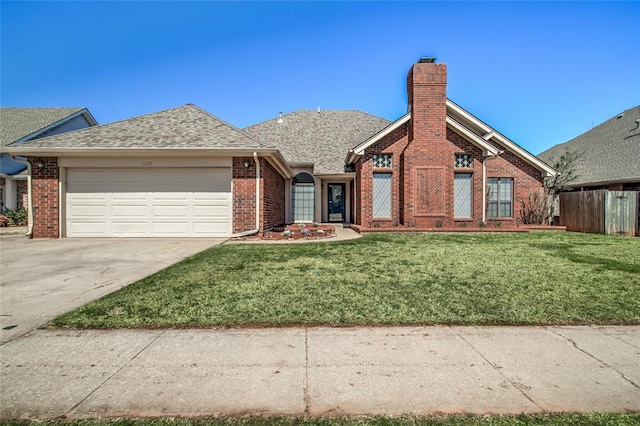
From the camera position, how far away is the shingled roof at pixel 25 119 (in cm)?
2005

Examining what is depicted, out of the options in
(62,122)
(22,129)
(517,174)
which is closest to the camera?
(517,174)

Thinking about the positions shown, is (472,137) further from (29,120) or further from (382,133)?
(29,120)

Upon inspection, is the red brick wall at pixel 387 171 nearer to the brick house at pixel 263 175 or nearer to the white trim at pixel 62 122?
the brick house at pixel 263 175

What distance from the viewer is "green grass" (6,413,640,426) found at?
6.53 ft

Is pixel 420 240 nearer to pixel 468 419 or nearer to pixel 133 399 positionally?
pixel 468 419

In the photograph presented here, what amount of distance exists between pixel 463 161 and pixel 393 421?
45.2ft

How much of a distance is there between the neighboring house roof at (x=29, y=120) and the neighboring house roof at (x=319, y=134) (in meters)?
12.5

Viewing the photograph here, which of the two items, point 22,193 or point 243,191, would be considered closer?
point 243,191

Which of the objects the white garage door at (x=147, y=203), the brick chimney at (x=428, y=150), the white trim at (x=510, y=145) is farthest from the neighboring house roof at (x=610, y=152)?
the white garage door at (x=147, y=203)

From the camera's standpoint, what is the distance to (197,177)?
11.3 metres

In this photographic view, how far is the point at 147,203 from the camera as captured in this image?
1134 centimetres

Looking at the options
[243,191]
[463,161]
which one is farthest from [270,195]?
[463,161]

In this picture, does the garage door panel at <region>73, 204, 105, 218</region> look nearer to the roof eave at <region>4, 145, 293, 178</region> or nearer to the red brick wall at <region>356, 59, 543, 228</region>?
the roof eave at <region>4, 145, 293, 178</region>

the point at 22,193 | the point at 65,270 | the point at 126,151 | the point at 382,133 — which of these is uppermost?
the point at 382,133
